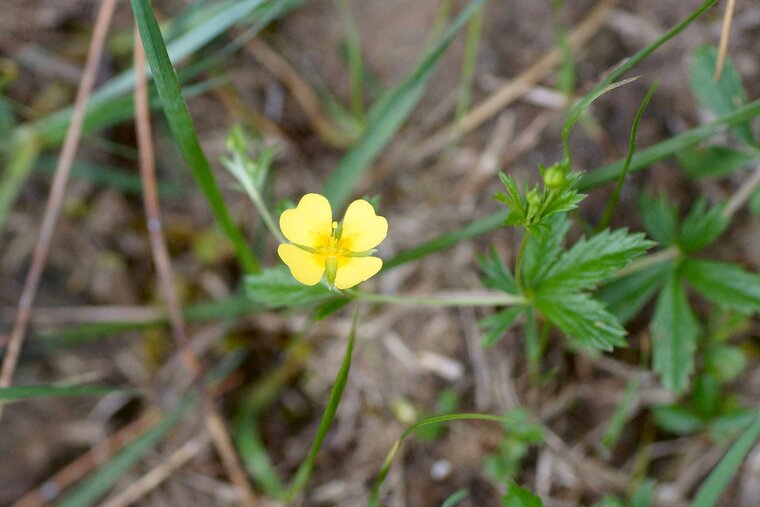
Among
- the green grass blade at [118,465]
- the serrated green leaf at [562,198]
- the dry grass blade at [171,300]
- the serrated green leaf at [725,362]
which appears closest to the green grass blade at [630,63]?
the serrated green leaf at [562,198]

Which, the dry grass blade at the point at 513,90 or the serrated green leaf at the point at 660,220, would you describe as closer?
the serrated green leaf at the point at 660,220

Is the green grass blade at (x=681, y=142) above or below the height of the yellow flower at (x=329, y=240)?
below

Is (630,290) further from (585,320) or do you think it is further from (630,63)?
(630,63)

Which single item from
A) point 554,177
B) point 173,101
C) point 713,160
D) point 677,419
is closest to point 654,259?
point 713,160

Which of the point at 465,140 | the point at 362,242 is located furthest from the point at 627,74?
the point at 362,242

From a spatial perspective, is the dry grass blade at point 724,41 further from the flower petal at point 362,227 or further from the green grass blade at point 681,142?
A: the flower petal at point 362,227

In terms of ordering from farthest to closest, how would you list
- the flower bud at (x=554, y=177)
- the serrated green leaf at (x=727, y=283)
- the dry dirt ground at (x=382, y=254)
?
the dry dirt ground at (x=382, y=254), the serrated green leaf at (x=727, y=283), the flower bud at (x=554, y=177)

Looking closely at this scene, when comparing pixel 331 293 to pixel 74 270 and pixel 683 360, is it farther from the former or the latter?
pixel 74 270
